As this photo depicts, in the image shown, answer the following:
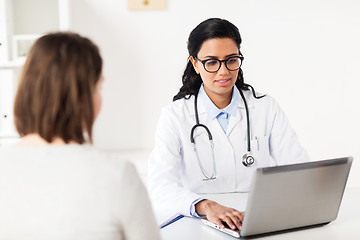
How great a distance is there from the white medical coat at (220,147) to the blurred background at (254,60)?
1213mm

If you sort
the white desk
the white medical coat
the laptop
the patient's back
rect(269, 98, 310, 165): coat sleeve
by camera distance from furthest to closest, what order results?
rect(269, 98, 310, 165): coat sleeve < the white medical coat < the white desk < the laptop < the patient's back

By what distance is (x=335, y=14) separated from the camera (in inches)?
135

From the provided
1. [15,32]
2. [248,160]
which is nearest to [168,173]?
[248,160]

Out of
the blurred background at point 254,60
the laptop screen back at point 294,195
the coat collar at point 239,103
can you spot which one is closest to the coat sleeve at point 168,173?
the coat collar at point 239,103

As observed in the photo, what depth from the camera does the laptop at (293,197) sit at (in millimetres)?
1333

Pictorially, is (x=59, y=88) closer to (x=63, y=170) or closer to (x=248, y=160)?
(x=63, y=170)

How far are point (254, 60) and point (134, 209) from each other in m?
2.48

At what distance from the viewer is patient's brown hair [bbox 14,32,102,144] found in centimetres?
107

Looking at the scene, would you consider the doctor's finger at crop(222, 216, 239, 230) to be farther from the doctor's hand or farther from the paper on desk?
the paper on desk

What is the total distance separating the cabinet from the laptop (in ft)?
5.82

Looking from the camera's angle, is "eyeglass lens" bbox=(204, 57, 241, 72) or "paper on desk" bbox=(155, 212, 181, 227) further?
"eyeglass lens" bbox=(204, 57, 241, 72)

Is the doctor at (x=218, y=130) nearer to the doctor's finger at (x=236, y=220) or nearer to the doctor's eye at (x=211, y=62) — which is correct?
the doctor's eye at (x=211, y=62)

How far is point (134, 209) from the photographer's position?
1059 millimetres

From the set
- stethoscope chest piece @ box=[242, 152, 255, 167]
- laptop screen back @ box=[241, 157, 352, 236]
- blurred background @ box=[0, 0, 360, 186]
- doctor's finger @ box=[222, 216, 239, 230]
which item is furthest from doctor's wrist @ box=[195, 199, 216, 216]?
blurred background @ box=[0, 0, 360, 186]
